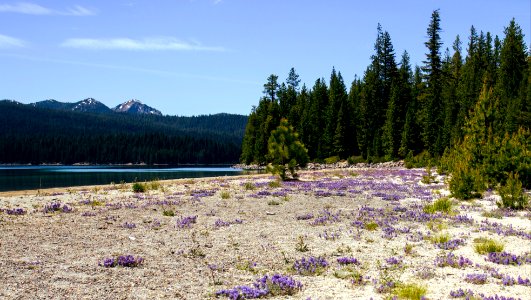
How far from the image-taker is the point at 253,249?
12305 mm

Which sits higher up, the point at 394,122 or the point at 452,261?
the point at 394,122

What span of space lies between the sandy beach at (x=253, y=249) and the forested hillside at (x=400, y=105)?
5076cm

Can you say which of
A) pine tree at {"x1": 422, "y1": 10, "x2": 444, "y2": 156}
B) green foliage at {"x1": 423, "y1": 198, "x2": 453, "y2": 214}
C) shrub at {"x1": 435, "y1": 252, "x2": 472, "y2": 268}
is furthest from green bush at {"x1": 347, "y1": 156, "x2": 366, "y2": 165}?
shrub at {"x1": 435, "y1": 252, "x2": 472, "y2": 268}

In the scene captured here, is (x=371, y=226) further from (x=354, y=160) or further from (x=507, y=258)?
(x=354, y=160)

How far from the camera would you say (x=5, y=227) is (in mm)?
15250

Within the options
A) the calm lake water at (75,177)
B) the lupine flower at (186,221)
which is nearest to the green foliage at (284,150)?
the calm lake water at (75,177)

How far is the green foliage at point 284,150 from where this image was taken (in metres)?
41.0

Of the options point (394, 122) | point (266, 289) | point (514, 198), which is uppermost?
point (394, 122)

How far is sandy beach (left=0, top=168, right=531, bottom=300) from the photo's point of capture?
28.3ft

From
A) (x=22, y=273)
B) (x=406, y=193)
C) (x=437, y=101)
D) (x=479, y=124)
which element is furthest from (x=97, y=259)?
(x=437, y=101)

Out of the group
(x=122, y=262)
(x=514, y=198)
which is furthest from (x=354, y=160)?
(x=122, y=262)

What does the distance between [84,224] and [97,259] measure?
19.8ft

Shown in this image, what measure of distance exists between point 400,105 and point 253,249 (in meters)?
85.0

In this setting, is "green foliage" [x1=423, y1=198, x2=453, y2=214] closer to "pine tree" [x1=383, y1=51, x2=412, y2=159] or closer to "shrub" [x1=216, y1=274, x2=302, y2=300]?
"shrub" [x1=216, y1=274, x2=302, y2=300]
